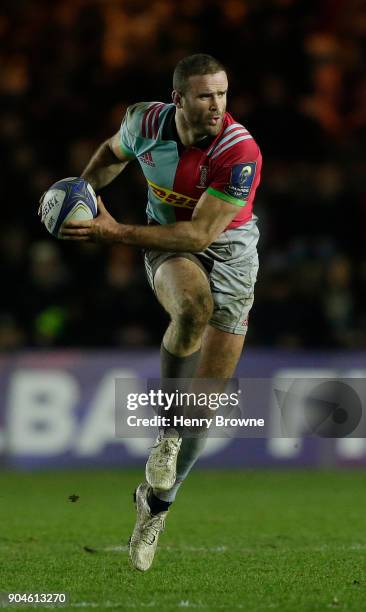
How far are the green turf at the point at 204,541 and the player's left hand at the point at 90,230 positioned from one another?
1.56 m

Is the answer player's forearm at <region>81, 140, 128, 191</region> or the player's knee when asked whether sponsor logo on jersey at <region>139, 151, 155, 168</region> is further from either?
the player's knee

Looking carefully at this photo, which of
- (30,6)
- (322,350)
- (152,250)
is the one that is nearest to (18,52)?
(30,6)

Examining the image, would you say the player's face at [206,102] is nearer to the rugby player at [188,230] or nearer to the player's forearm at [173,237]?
the rugby player at [188,230]

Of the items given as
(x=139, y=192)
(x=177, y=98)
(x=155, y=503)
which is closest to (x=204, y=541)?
(x=155, y=503)

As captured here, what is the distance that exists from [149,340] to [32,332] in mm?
1021

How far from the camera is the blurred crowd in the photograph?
10.9 meters

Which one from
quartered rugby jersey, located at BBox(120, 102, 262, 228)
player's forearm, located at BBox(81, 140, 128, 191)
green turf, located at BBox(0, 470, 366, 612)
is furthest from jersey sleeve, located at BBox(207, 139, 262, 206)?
green turf, located at BBox(0, 470, 366, 612)

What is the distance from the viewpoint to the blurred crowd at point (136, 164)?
1088 centimetres

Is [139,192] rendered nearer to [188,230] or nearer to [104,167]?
[104,167]

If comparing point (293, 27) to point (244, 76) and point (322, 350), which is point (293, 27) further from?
point (322, 350)

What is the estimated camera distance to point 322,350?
1118cm

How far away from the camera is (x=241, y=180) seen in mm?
6051

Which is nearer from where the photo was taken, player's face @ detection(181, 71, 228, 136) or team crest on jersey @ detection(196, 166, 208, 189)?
player's face @ detection(181, 71, 228, 136)

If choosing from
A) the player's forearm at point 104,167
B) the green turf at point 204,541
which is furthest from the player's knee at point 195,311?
the green turf at point 204,541
